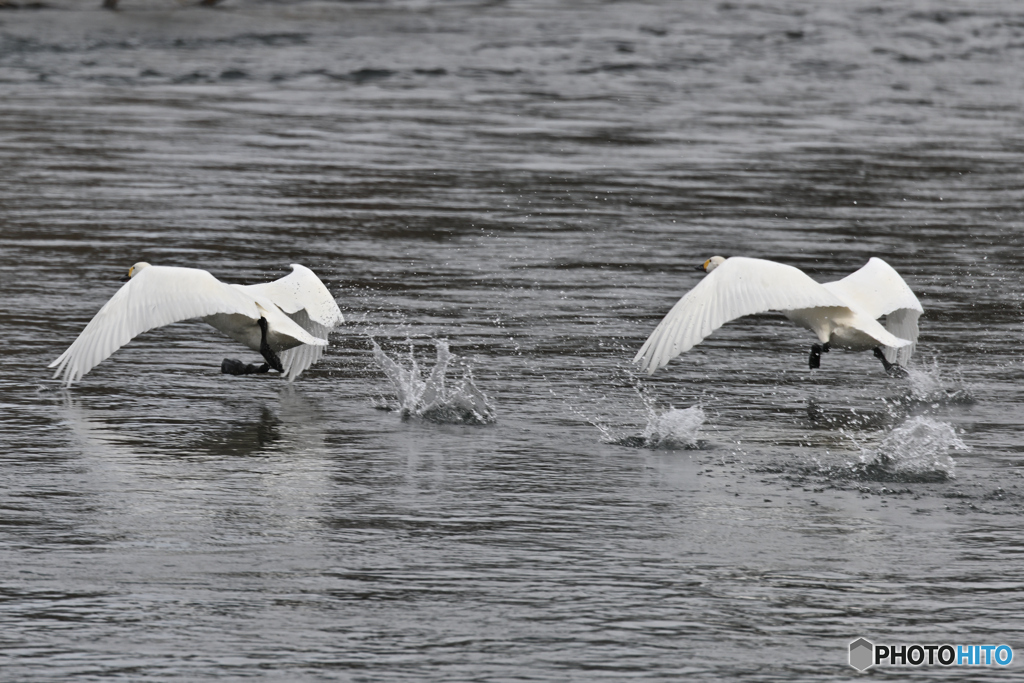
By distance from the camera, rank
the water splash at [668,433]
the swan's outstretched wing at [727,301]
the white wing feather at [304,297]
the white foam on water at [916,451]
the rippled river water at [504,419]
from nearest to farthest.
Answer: the rippled river water at [504,419] → the white foam on water at [916,451] → the water splash at [668,433] → the swan's outstretched wing at [727,301] → the white wing feather at [304,297]

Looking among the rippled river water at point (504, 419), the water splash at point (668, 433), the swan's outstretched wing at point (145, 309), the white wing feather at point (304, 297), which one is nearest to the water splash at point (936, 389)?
the rippled river water at point (504, 419)

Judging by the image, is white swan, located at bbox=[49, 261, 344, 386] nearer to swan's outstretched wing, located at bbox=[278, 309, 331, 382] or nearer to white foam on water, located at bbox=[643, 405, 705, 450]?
swan's outstretched wing, located at bbox=[278, 309, 331, 382]

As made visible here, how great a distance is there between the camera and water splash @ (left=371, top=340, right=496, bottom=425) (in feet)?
31.3

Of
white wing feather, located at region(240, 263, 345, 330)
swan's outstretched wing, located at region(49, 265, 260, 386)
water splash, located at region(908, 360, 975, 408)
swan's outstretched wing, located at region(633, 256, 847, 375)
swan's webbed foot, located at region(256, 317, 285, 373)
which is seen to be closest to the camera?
swan's outstretched wing, located at region(633, 256, 847, 375)

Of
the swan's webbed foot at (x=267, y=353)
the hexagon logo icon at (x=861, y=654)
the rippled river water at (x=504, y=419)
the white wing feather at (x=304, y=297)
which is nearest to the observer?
the hexagon logo icon at (x=861, y=654)

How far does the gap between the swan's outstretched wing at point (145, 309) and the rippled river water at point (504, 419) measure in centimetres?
31

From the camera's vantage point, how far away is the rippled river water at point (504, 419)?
6.27 m

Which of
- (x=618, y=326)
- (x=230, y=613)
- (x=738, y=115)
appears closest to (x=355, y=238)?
(x=618, y=326)

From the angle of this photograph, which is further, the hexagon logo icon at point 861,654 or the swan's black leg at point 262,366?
the swan's black leg at point 262,366

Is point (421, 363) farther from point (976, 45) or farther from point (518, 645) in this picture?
point (976, 45)

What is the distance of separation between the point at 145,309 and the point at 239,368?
95cm

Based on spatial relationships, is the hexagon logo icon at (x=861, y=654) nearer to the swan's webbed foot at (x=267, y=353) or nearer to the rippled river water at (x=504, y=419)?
the rippled river water at (x=504, y=419)

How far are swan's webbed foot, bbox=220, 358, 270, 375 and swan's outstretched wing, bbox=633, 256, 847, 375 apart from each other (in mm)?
2319

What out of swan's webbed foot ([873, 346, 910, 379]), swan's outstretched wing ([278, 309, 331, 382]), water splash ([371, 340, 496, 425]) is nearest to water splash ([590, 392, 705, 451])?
water splash ([371, 340, 496, 425])
